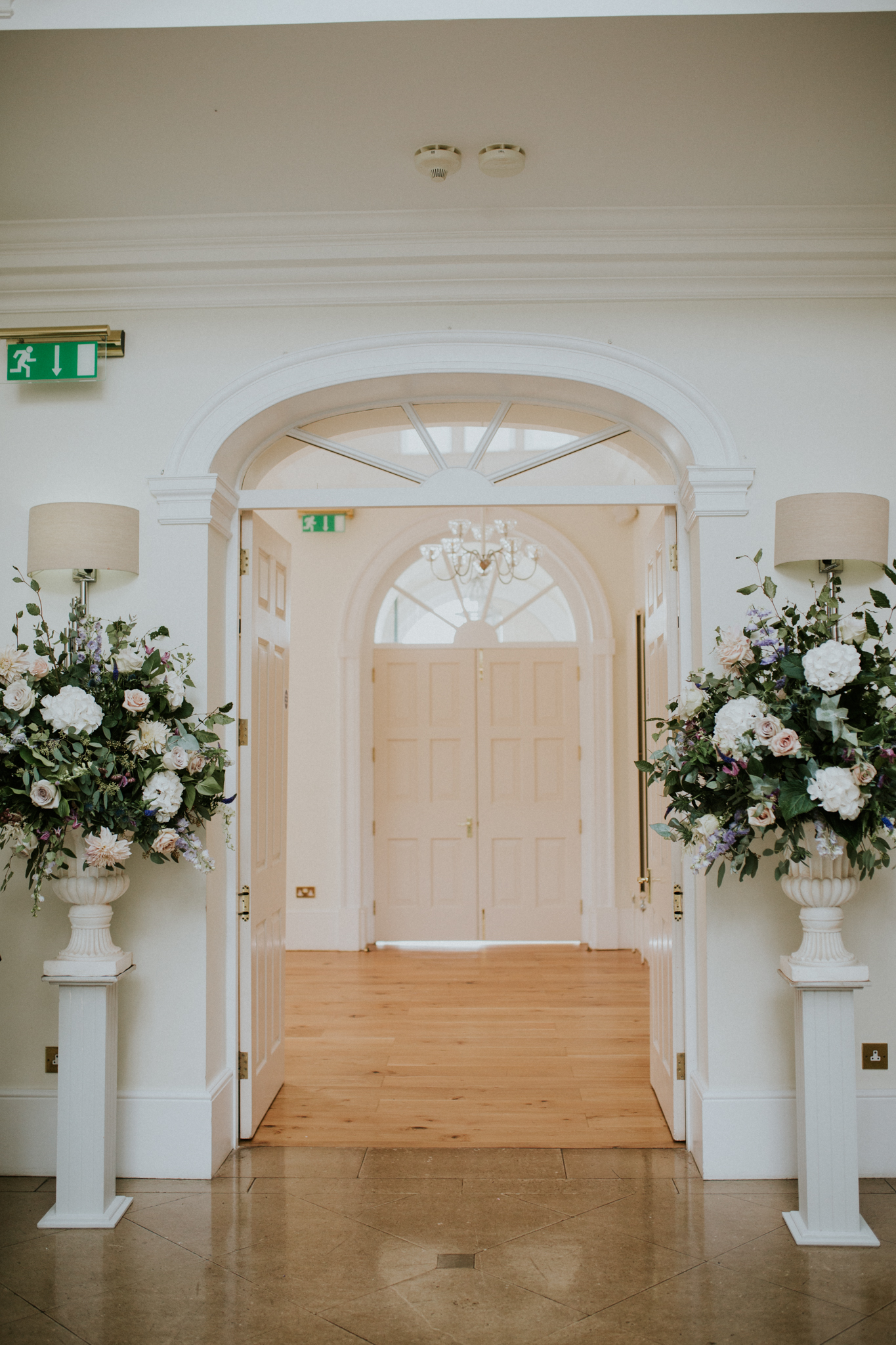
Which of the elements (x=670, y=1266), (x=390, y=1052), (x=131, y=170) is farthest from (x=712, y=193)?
(x=390, y=1052)

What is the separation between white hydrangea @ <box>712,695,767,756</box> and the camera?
282cm

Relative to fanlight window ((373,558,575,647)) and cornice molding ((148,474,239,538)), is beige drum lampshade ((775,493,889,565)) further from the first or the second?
fanlight window ((373,558,575,647))

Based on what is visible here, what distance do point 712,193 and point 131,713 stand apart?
99.2 inches

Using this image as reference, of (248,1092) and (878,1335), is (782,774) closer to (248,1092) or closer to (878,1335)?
(878,1335)

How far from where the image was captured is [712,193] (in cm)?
334

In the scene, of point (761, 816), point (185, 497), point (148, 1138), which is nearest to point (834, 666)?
point (761, 816)

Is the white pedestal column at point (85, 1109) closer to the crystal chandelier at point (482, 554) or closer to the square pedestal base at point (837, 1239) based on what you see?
the square pedestal base at point (837, 1239)

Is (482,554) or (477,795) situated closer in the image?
(482,554)

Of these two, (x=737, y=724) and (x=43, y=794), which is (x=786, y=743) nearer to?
(x=737, y=724)

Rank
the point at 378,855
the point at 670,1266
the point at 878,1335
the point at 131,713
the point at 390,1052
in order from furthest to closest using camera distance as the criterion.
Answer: the point at 378,855 → the point at 390,1052 → the point at 131,713 → the point at 670,1266 → the point at 878,1335

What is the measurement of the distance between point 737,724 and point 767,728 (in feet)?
0.28

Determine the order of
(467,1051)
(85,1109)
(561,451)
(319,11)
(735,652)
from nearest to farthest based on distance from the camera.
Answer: (319,11)
(735,652)
(85,1109)
(561,451)
(467,1051)

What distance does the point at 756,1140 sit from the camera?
131 inches

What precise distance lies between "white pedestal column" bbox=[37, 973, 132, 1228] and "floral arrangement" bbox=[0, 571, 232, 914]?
0.35 meters
